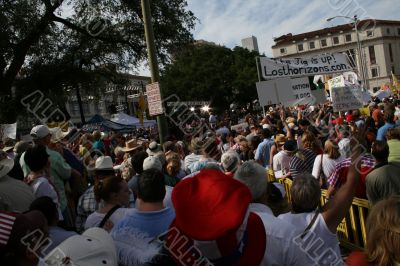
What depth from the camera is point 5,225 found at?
2033 mm

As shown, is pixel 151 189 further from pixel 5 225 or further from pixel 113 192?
pixel 5 225

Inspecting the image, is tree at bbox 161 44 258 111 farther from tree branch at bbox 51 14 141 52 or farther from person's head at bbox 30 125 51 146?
person's head at bbox 30 125 51 146

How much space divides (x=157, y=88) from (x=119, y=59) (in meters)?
11.3

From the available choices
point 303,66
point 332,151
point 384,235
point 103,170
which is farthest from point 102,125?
point 384,235

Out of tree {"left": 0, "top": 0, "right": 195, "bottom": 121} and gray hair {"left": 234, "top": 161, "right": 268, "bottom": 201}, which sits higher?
tree {"left": 0, "top": 0, "right": 195, "bottom": 121}

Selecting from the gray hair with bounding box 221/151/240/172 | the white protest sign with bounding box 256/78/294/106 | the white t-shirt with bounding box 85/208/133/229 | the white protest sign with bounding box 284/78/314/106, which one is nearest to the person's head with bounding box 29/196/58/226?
the white t-shirt with bounding box 85/208/133/229

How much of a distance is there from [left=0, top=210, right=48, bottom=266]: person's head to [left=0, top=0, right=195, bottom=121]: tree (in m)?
14.3

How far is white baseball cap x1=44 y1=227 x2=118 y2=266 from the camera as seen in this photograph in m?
1.94

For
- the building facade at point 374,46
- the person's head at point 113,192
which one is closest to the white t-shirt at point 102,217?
the person's head at point 113,192

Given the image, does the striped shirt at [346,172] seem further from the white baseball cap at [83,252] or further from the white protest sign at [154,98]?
the white baseball cap at [83,252]

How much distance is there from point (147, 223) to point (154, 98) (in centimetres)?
489

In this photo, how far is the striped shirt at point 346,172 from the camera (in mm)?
5168

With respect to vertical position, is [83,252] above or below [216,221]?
below

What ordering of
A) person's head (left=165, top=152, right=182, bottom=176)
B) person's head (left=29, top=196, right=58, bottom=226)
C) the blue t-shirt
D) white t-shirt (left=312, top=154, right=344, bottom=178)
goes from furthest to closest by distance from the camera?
white t-shirt (left=312, top=154, right=344, bottom=178), person's head (left=165, top=152, right=182, bottom=176), person's head (left=29, top=196, right=58, bottom=226), the blue t-shirt
